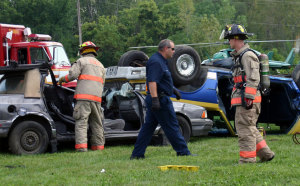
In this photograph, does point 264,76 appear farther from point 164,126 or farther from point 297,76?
point 297,76

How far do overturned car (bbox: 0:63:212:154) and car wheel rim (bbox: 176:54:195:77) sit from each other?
1554mm

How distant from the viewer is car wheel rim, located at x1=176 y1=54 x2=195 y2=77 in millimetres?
11773

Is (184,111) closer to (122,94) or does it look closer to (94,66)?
(122,94)

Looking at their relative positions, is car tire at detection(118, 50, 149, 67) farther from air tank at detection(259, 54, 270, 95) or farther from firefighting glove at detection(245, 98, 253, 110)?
firefighting glove at detection(245, 98, 253, 110)

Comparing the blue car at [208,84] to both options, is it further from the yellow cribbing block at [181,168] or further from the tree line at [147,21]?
the tree line at [147,21]

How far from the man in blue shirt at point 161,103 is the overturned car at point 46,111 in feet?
5.90

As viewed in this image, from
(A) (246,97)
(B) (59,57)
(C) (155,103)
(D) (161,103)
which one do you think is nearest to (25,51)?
(B) (59,57)

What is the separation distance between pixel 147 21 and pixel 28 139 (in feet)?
155

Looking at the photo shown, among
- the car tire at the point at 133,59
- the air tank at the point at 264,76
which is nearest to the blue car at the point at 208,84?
the car tire at the point at 133,59

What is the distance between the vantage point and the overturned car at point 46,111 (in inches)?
336

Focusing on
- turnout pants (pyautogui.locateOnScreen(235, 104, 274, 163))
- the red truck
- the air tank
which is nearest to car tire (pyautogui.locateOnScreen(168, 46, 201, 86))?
the air tank

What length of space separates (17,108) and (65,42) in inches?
1606

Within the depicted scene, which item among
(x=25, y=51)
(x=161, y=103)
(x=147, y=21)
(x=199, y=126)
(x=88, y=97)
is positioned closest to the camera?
(x=161, y=103)

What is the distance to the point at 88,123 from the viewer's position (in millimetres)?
9422
